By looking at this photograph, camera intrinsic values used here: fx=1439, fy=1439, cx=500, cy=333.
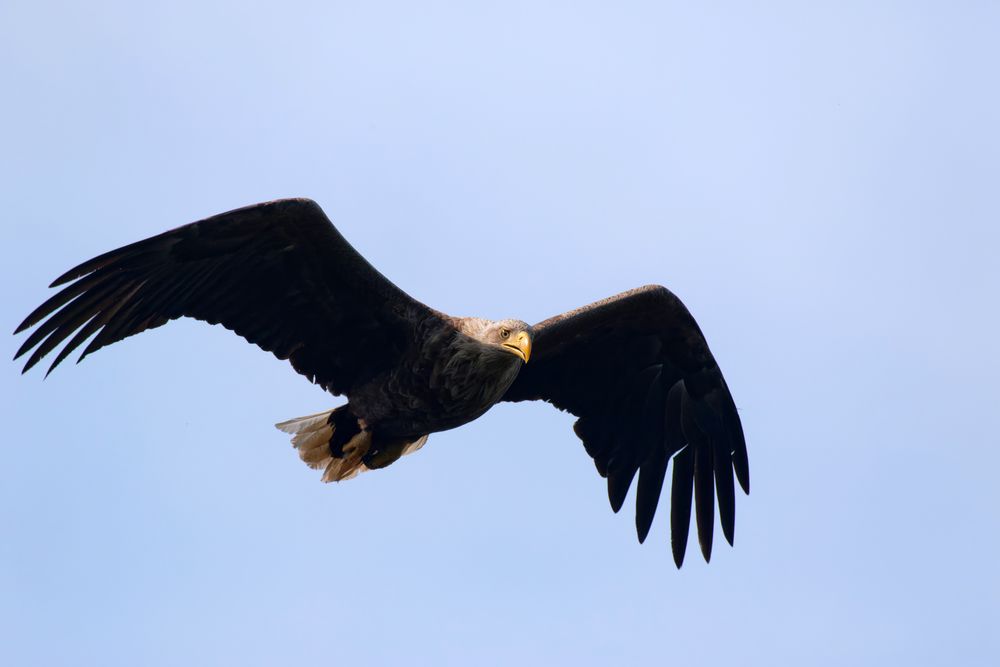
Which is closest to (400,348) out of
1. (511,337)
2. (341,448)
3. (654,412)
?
(511,337)

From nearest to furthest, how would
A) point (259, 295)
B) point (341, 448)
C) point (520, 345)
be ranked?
1. point (520, 345)
2. point (259, 295)
3. point (341, 448)

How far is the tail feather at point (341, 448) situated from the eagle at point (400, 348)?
0.04 ft

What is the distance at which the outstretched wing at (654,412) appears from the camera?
33.6 ft

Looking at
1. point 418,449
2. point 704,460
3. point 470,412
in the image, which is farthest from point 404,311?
point 704,460

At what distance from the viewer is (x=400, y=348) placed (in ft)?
30.3

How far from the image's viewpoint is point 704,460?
10531mm

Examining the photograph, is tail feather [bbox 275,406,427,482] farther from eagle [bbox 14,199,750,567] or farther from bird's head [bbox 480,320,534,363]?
bird's head [bbox 480,320,534,363]

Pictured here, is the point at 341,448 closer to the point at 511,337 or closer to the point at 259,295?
the point at 259,295

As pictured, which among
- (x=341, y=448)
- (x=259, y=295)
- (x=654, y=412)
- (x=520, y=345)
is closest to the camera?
(x=520, y=345)

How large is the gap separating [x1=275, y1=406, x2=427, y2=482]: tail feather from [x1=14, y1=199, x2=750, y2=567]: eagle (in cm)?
1

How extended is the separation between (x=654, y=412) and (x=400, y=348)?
2262mm

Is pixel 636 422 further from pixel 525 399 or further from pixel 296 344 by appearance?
pixel 296 344

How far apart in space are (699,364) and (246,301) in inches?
131

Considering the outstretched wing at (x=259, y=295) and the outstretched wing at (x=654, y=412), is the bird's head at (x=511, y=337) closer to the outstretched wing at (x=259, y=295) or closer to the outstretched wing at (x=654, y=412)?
the outstretched wing at (x=259, y=295)
